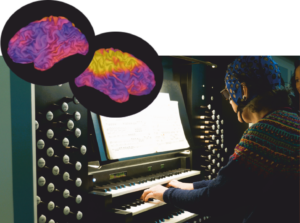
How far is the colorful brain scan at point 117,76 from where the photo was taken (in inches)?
48.6

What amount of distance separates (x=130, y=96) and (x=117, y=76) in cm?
12

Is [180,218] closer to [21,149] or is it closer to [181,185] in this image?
[181,185]

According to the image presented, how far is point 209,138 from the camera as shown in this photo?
9.35ft

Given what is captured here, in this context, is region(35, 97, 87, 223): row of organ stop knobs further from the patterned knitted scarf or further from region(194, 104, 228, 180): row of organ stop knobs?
region(194, 104, 228, 180): row of organ stop knobs

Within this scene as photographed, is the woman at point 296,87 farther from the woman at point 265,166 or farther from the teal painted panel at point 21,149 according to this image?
the teal painted panel at point 21,149

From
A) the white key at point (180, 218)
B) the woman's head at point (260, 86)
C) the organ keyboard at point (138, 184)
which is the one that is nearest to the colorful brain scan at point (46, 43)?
the woman's head at point (260, 86)

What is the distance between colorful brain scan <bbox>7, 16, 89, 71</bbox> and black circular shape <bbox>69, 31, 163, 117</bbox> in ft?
0.39

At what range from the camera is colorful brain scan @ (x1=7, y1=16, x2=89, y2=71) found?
41.2 inches

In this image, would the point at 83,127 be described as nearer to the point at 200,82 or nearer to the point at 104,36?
the point at 104,36

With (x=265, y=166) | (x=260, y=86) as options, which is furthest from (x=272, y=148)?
(x=260, y=86)

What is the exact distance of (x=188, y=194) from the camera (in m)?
1.52

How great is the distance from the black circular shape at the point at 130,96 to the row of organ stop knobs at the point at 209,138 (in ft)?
5.42

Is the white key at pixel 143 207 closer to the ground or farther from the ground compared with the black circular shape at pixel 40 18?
closer to the ground

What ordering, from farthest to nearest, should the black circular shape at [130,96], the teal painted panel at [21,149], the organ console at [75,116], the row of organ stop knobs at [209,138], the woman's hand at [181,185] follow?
the row of organ stop knobs at [209,138]
the woman's hand at [181,185]
the organ console at [75,116]
the teal painted panel at [21,149]
the black circular shape at [130,96]
